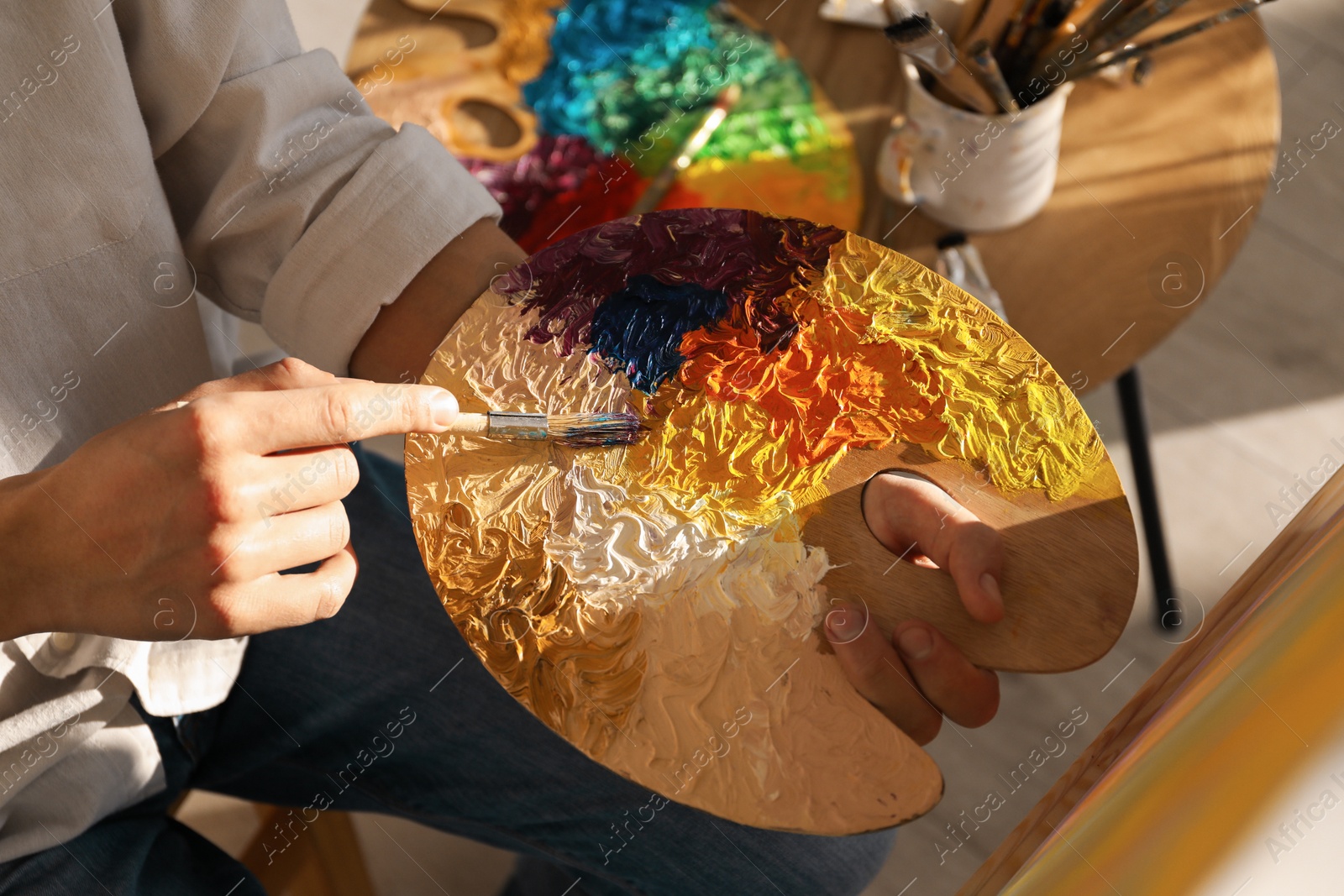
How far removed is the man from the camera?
1.31ft

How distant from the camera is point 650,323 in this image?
0.48m

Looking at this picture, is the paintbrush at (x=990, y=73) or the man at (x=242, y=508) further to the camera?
the paintbrush at (x=990, y=73)

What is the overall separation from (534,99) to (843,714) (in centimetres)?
65

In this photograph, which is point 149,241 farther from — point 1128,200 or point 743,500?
point 1128,200

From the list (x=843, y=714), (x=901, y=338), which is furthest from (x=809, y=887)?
(x=901, y=338)

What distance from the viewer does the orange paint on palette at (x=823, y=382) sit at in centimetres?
45

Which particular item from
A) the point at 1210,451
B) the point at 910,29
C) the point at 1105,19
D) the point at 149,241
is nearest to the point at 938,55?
the point at 910,29

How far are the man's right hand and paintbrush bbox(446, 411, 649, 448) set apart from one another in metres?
0.03

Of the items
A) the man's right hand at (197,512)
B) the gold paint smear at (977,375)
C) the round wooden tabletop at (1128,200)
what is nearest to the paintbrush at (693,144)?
the round wooden tabletop at (1128,200)

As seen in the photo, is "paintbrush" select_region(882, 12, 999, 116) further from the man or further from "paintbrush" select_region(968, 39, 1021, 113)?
the man

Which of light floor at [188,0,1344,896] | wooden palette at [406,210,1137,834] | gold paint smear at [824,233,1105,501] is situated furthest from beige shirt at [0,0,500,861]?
light floor at [188,0,1344,896]

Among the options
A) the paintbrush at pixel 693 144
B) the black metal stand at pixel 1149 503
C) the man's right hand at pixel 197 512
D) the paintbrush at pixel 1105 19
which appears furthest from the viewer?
the black metal stand at pixel 1149 503

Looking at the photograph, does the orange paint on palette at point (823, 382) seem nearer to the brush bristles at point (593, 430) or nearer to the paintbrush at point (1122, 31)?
the brush bristles at point (593, 430)

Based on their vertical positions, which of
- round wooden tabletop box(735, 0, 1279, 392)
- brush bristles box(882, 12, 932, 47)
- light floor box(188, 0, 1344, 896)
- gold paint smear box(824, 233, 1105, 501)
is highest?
brush bristles box(882, 12, 932, 47)
